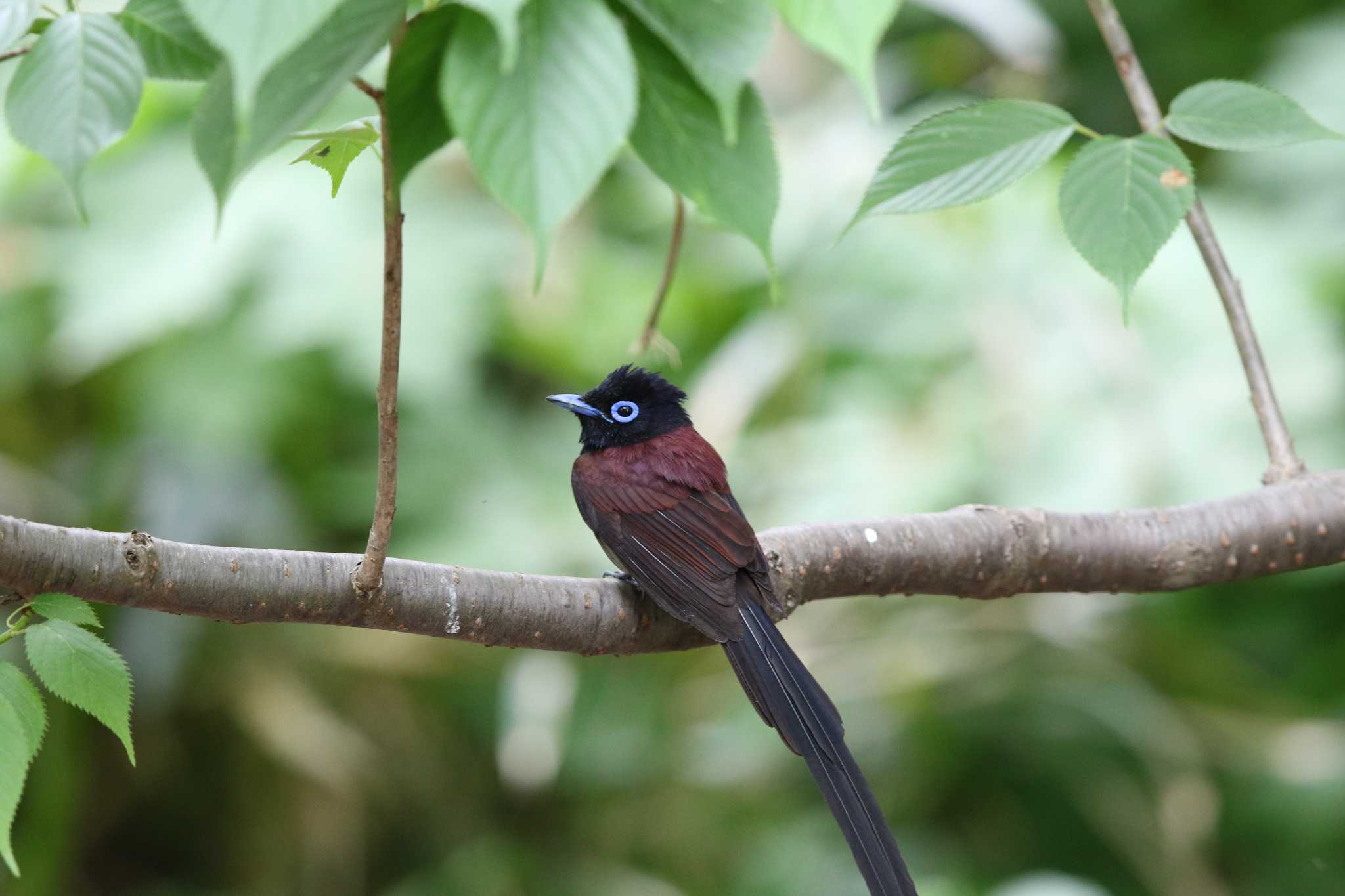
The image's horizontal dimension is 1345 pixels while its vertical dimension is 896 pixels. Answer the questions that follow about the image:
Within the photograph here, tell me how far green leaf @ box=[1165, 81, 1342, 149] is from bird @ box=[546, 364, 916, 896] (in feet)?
2.84

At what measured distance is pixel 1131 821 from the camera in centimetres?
379

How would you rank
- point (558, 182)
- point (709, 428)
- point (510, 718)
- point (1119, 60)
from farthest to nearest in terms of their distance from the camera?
1. point (709, 428)
2. point (510, 718)
3. point (1119, 60)
4. point (558, 182)

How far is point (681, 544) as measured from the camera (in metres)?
2.12

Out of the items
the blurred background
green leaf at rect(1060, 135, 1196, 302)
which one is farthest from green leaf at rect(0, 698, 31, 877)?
the blurred background

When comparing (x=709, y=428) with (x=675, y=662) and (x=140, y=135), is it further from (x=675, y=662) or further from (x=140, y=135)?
(x=140, y=135)

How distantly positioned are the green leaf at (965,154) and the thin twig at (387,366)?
58cm

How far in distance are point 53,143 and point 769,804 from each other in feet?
11.0

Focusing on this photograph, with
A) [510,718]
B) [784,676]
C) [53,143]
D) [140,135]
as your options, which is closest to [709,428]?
[510,718]

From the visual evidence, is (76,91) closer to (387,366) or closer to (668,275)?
(387,366)

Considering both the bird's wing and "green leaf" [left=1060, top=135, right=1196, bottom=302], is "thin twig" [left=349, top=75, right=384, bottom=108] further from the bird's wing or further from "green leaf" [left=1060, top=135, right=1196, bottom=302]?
the bird's wing

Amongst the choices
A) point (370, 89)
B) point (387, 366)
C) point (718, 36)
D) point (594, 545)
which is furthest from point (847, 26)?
point (594, 545)

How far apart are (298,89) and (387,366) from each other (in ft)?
1.15

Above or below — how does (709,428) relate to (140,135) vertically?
below

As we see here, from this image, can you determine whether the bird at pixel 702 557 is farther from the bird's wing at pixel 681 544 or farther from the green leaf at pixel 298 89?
the green leaf at pixel 298 89
